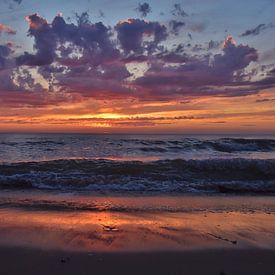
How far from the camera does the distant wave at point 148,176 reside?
11609 mm

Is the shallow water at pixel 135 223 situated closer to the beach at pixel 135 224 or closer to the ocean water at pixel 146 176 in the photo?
the beach at pixel 135 224

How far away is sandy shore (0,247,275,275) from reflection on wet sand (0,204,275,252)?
290 mm

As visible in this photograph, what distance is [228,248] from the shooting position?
512cm

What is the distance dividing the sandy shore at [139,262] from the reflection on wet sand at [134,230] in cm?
29

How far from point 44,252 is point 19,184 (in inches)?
312

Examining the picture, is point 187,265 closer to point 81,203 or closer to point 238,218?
point 238,218

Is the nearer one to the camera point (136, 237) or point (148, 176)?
point (136, 237)

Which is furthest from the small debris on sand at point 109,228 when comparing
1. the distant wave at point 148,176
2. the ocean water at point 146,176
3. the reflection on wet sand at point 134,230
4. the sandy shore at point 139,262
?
the distant wave at point 148,176

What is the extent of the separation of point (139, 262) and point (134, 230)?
1522 mm

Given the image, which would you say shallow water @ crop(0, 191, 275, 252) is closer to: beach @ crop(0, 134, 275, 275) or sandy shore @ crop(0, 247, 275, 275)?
beach @ crop(0, 134, 275, 275)

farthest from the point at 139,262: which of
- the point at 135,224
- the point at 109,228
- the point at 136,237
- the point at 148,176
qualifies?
the point at 148,176

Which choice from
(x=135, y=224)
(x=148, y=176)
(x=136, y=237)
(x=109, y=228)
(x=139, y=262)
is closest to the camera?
(x=139, y=262)

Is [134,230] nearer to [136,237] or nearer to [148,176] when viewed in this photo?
[136,237]

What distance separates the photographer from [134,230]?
608 cm
